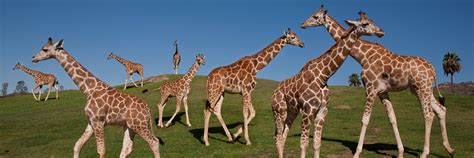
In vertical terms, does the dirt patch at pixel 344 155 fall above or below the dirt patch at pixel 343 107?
below

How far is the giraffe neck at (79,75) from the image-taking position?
11.8 metres

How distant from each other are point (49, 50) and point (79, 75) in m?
1.11

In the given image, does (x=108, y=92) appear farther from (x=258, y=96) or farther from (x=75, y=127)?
(x=258, y=96)

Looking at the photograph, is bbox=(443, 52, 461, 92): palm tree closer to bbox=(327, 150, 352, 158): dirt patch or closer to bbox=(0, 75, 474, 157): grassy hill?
bbox=(0, 75, 474, 157): grassy hill

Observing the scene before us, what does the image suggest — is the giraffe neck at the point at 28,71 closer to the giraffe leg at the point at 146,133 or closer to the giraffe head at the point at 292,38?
the giraffe head at the point at 292,38

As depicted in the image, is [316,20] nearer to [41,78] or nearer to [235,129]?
[235,129]

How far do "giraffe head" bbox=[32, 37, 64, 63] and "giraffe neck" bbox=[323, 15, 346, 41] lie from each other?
8.52m

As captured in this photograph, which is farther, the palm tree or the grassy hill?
the palm tree

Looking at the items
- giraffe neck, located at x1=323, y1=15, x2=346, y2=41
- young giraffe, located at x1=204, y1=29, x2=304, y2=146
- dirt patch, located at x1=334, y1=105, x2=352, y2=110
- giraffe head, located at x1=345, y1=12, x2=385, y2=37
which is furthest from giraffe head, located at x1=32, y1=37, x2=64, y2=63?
dirt patch, located at x1=334, y1=105, x2=352, y2=110

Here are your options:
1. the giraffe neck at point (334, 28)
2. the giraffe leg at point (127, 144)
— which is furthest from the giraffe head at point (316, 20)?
the giraffe leg at point (127, 144)

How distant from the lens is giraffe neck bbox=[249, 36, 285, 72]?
16094 mm

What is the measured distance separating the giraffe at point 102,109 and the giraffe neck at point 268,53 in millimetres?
5757

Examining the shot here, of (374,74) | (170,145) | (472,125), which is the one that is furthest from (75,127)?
(472,125)

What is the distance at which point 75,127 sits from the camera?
882 inches
